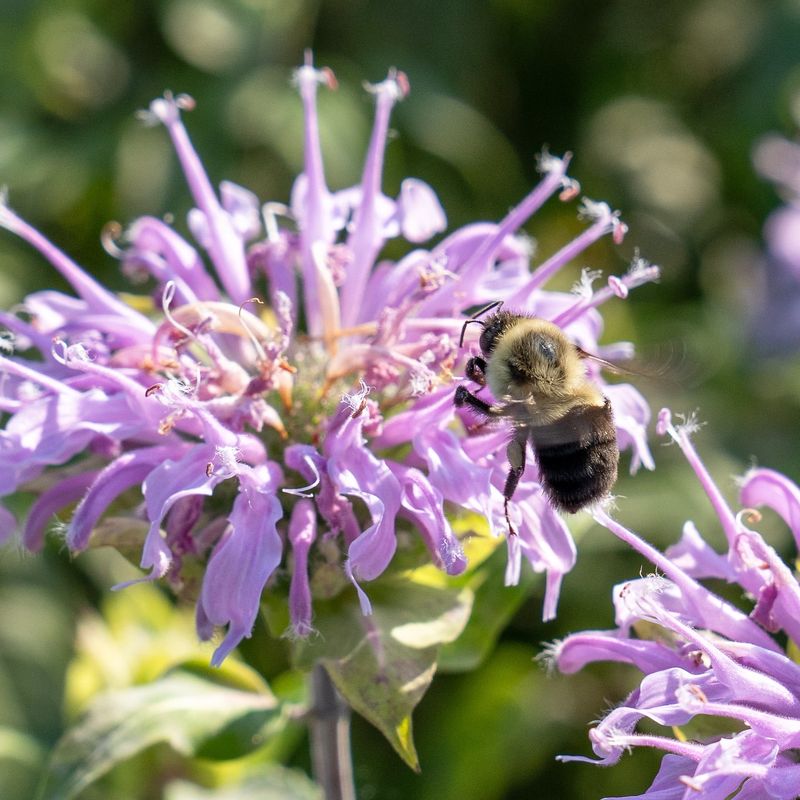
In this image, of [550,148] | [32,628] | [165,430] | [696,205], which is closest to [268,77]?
[550,148]

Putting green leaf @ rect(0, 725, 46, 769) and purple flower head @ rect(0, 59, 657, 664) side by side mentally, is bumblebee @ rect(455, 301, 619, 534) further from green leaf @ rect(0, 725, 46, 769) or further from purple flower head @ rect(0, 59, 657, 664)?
green leaf @ rect(0, 725, 46, 769)

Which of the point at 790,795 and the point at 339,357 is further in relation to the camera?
the point at 339,357

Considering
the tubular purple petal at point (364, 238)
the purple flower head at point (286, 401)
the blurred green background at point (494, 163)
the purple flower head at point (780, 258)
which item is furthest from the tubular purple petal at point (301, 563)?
the purple flower head at point (780, 258)

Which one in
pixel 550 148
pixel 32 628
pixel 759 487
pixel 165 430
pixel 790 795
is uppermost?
pixel 550 148

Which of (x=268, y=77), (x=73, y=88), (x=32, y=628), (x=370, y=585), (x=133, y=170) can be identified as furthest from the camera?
(x=73, y=88)

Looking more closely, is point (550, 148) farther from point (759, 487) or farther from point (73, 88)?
point (759, 487)

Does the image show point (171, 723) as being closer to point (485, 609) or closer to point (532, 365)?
point (485, 609)

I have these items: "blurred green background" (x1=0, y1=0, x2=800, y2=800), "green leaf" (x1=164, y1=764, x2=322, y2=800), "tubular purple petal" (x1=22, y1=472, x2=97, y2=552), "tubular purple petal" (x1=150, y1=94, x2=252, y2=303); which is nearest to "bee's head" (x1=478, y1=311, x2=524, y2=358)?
"tubular purple petal" (x1=150, y1=94, x2=252, y2=303)
